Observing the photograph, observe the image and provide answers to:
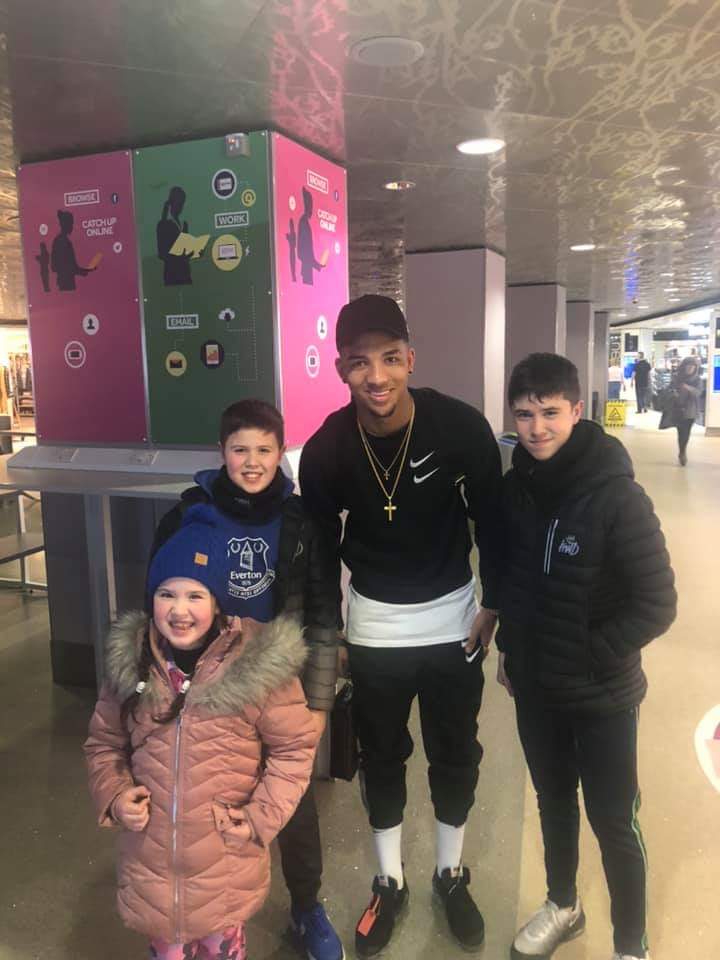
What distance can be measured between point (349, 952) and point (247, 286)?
8.05ft

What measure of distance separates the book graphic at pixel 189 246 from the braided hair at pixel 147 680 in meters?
2.05

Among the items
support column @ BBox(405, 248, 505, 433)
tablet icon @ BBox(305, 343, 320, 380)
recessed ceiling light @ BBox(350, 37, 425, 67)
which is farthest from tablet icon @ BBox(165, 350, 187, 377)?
support column @ BBox(405, 248, 505, 433)

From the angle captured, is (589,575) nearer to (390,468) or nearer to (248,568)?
(390,468)

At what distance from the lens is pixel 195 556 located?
1.65 metres

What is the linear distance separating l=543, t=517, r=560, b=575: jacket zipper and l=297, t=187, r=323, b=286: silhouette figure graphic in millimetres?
2032

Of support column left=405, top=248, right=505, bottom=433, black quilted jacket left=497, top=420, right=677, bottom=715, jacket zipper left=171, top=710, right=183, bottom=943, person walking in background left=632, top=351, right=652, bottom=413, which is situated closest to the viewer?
jacket zipper left=171, top=710, right=183, bottom=943

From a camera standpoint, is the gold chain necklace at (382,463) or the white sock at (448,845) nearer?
the gold chain necklace at (382,463)

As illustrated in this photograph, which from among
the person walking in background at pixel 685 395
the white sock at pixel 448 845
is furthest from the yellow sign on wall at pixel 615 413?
the white sock at pixel 448 845

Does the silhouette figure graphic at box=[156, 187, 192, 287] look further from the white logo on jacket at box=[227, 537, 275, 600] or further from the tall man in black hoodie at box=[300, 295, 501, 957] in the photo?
the white logo on jacket at box=[227, 537, 275, 600]

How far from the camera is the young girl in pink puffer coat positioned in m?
1.52

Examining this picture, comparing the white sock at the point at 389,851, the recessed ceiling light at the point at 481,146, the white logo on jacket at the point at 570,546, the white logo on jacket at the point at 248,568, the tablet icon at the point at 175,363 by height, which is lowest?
the white sock at the point at 389,851

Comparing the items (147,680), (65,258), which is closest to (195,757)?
(147,680)

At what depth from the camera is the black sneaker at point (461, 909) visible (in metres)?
2.01

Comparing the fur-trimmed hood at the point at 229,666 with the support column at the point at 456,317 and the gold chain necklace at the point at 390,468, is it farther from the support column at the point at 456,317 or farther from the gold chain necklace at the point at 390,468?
the support column at the point at 456,317
